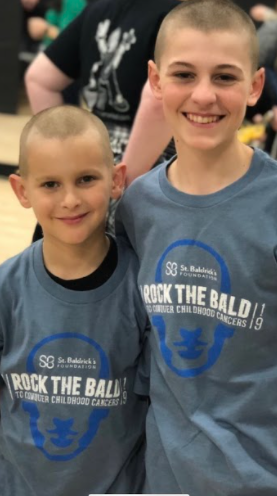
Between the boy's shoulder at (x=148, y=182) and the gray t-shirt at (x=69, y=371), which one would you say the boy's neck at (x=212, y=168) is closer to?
the boy's shoulder at (x=148, y=182)

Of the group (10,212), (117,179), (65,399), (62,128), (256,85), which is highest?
(256,85)

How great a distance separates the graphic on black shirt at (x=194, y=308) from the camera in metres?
1.20

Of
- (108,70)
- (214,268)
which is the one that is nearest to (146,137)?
(108,70)

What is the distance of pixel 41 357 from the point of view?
134 centimetres

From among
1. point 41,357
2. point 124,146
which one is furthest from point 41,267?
point 124,146

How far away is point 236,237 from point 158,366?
0.29 m

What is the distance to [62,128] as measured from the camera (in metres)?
1.28

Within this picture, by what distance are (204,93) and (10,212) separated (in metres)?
2.92

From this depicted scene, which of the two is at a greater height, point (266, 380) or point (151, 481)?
point (266, 380)

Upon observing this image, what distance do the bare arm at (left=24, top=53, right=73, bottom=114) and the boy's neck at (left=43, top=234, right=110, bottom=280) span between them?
2.28ft

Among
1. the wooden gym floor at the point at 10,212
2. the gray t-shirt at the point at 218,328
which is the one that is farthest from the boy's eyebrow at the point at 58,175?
the wooden gym floor at the point at 10,212

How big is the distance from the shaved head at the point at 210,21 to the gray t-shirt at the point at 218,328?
209mm

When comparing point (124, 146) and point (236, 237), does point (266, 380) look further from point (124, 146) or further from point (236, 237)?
point (124, 146)

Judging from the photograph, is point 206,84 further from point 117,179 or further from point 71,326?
point 71,326
